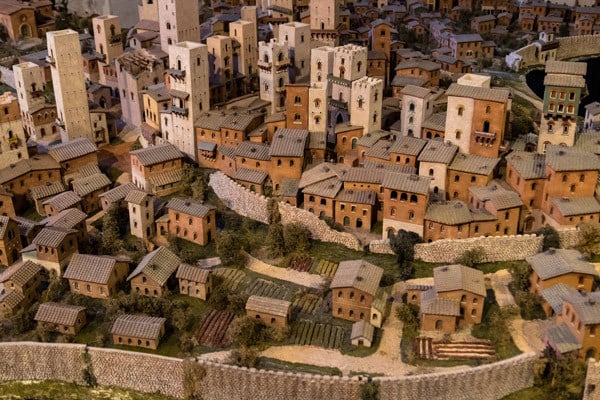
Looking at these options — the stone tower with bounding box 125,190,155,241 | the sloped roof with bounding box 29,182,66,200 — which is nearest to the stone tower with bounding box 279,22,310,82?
the stone tower with bounding box 125,190,155,241

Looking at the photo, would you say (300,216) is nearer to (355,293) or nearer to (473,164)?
(355,293)

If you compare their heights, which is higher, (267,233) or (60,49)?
(60,49)

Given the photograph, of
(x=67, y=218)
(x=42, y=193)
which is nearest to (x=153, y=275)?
(x=67, y=218)

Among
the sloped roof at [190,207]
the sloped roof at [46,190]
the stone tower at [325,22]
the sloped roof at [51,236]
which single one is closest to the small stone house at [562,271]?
the sloped roof at [190,207]

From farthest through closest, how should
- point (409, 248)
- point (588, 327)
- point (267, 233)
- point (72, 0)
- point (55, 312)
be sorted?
point (72, 0) → point (267, 233) → point (409, 248) → point (55, 312) → point (588, 327)

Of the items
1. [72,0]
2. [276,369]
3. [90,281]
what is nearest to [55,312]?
[90,281]

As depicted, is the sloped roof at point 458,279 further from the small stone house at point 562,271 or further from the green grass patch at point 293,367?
the green grass patch at point 293,367

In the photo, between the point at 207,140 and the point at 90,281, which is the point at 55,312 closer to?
the point at 90,281
